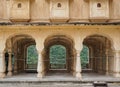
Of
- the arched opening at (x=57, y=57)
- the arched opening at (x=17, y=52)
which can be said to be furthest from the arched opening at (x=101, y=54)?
the arched opening at (x=17, y=52)

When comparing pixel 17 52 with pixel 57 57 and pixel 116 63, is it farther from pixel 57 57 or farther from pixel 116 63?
pixel 57 57

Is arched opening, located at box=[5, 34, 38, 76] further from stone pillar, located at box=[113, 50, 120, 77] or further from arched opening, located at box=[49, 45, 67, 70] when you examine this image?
stone pillar, located at box=[113, 50, 120, 77]

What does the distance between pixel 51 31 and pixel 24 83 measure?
12.4 ft

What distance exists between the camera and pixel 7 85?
1727 centimetres

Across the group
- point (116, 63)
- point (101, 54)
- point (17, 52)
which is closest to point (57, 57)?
point (17, 52)

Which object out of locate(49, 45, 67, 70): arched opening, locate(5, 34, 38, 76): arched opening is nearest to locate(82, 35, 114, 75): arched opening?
locate(49, 45, 67, 70): arched opening

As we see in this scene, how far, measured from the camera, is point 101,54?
22.9 m

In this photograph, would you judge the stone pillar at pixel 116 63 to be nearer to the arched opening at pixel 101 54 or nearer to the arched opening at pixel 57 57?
the arched opening at pixel 101 54

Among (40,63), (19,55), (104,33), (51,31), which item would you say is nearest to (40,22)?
(51,31)

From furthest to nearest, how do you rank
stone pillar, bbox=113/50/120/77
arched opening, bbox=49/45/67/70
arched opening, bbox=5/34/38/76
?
arched opening, bbox=49/45/67/70 → arched opening, bbox=5/34/38/76 → stone pillar, bbox=113/50/120/77

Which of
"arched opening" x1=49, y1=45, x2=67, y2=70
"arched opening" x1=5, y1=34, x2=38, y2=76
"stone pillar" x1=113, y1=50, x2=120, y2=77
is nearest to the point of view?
"stone pillar" x1=113, y1=50, x2=120, y2=77

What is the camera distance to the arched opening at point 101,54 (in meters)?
20.9

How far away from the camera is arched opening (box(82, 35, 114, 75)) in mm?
20875

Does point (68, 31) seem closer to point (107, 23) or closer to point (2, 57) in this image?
point (107, 23)
